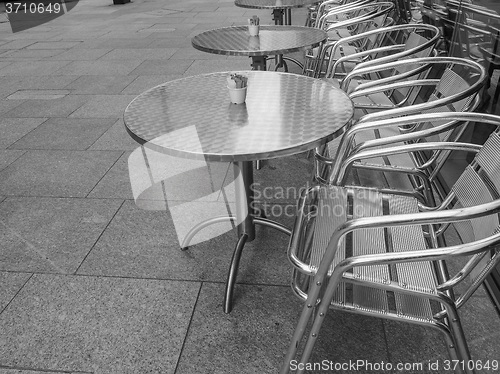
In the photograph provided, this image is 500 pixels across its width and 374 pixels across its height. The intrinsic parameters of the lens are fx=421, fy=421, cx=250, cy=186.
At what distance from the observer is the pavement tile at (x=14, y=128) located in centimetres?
353

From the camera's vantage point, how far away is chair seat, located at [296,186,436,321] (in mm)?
1221

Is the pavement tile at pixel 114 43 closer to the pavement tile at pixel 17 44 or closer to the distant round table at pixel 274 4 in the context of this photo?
the pavement tile at pixel 17 44

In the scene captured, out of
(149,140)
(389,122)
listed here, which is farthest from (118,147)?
(389,122)

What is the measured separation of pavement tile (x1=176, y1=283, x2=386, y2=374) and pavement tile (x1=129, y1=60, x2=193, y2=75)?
3815 millimetres

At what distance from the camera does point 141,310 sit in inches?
73.4

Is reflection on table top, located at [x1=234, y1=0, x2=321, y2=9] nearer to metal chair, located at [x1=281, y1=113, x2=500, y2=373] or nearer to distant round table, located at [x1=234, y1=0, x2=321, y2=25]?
distant round table, located at [x1=234, y1=0, x2=321, y2=25]

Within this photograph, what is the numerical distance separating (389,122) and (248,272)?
38.4 inches

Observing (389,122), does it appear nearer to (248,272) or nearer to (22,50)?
(248,272)

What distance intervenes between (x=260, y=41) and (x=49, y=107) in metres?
2.56

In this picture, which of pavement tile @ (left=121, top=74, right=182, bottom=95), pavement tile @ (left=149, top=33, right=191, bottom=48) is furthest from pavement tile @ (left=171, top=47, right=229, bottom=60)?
pavement tile @ (left=121, top=74, right=182, bottom=95)

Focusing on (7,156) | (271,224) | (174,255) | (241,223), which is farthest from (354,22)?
(7,156)

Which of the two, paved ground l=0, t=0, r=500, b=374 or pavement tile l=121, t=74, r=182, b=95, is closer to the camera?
paved ground l=0, t=0, r=500, b=374

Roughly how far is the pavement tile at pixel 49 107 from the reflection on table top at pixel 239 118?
2.60 metres

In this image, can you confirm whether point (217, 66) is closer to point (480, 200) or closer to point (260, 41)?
point (260, 41)
